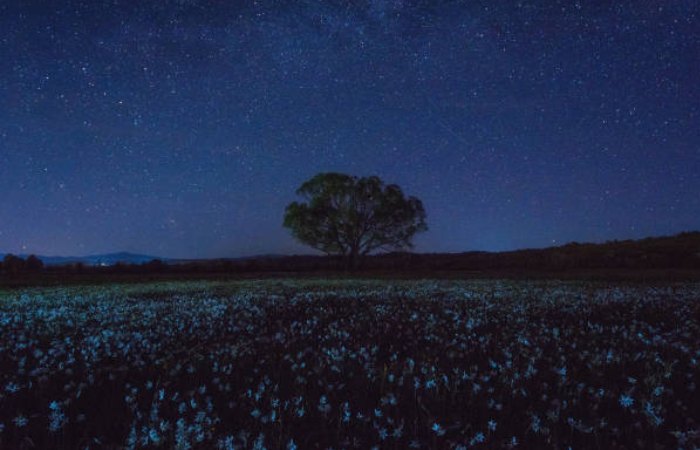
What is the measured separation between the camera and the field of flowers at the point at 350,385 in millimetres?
3215

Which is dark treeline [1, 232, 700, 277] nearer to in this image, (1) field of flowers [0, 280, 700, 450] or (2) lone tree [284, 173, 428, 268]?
(2) lone tree [284, 173, 428, 268]

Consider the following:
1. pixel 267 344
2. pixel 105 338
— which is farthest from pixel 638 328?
pixel 105 338

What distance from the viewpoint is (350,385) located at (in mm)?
4477

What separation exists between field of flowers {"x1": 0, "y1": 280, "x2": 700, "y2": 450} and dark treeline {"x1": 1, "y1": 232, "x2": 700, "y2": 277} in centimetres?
3649

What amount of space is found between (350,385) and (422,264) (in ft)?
166

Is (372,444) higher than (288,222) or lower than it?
lower

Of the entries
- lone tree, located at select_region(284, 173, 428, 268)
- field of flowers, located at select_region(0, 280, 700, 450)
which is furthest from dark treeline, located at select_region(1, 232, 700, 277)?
field of flowers, located at select_region(0, 280, 700, 450)

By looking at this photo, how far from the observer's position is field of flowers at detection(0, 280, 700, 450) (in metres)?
3.21

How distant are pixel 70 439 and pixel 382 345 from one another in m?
4.44

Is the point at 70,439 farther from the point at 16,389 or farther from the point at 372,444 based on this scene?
the point at 372,444

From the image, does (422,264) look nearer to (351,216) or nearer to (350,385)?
(351,216)

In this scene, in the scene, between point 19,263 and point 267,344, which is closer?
point 267,344

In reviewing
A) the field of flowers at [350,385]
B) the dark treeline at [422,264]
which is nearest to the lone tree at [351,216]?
the dark treeline at [422,264]

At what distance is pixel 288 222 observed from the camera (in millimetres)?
51875
